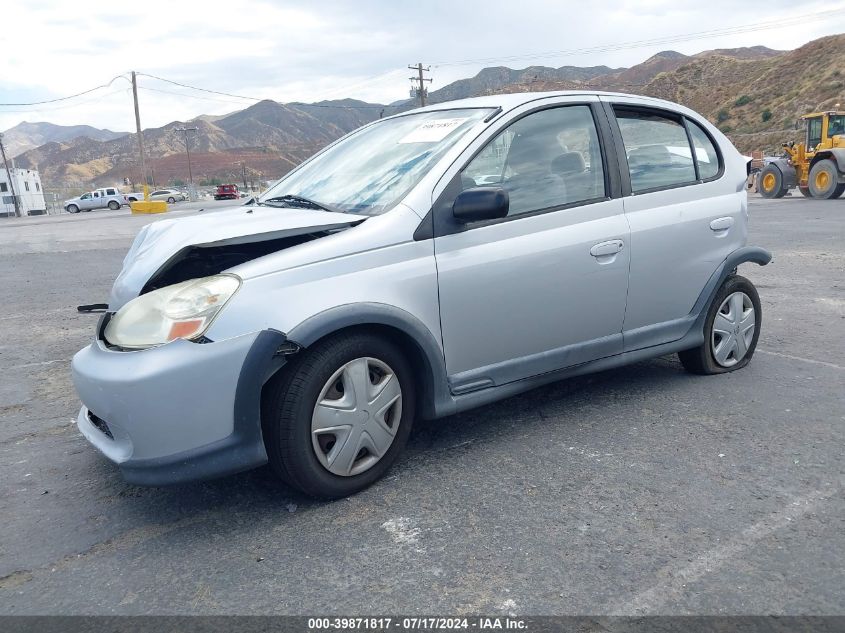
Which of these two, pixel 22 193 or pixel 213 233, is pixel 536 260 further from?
pixel 22 193

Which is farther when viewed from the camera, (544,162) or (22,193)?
(22,193)

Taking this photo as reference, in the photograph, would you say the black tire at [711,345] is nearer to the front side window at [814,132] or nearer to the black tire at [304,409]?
the black tire at [304,409]

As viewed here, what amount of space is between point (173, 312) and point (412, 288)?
98cm

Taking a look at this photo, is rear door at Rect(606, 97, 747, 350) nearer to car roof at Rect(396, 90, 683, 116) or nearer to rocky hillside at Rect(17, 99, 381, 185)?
car roof at Rect(396, 90, 683, 116)

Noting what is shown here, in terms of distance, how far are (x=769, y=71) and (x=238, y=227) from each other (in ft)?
284

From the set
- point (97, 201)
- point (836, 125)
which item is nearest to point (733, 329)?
point (836, 125)

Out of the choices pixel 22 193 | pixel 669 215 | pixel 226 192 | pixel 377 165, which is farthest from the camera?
pixel 22 193

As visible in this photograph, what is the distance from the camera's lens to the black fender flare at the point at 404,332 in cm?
275

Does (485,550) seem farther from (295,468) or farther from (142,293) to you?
(142,293)

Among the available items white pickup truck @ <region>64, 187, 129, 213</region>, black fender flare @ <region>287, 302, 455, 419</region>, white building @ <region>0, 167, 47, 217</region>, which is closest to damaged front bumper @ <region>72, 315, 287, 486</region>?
black fender flare @ <region>287, 302, 455, 419</region>

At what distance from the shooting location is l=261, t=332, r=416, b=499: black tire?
2.74m

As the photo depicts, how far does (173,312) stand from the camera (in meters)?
2.70

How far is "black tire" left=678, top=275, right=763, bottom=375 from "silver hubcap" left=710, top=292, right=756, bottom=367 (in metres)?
0.02

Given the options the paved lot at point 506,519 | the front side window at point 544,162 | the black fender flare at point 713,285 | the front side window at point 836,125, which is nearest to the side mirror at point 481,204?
the front side window at point 544,162
